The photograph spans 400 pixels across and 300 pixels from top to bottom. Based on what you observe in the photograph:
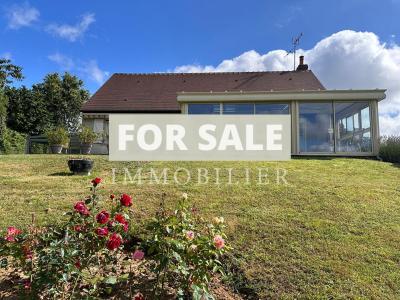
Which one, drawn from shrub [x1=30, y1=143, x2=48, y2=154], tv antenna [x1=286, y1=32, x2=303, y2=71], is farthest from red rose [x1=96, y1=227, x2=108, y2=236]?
tv antenna [x1=286, y1=32, x2=303, y2=71]

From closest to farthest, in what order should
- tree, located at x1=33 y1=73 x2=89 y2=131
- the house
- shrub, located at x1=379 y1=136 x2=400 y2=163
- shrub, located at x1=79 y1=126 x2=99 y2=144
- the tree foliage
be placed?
shrub, located at x1=379 y1=136 x2=400 y2=163 < the house < shrub, located at x1=79 y1=126 x2=99 y2=144 < the tree foliage < tree, located at x1=33 y1=73 x2=89 y2=131

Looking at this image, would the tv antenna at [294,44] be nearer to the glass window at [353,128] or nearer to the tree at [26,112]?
the glass window at [353,128]

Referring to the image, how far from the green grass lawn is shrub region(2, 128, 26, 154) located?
12.9m

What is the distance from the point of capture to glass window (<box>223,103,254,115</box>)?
670 inches

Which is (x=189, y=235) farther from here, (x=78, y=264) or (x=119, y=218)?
(x=78, y=264)

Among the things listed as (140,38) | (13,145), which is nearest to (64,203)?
(140,38)

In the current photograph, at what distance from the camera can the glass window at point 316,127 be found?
16578mm

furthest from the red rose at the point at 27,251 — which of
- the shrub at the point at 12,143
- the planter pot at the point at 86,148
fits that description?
the shrub at the point at 12,143

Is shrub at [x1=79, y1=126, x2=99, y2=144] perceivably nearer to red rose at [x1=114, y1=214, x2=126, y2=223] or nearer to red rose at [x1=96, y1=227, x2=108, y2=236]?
red rose at [x1=114, y1=214, x2=126, y2=223]

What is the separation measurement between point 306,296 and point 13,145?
2433 cm

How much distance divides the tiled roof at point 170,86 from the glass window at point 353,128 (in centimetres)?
627

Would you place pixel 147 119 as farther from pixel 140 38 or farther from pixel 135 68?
pixel 135 68

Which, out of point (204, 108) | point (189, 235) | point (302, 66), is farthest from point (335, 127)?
point (189, 235)

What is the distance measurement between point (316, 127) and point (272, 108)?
236 cm
